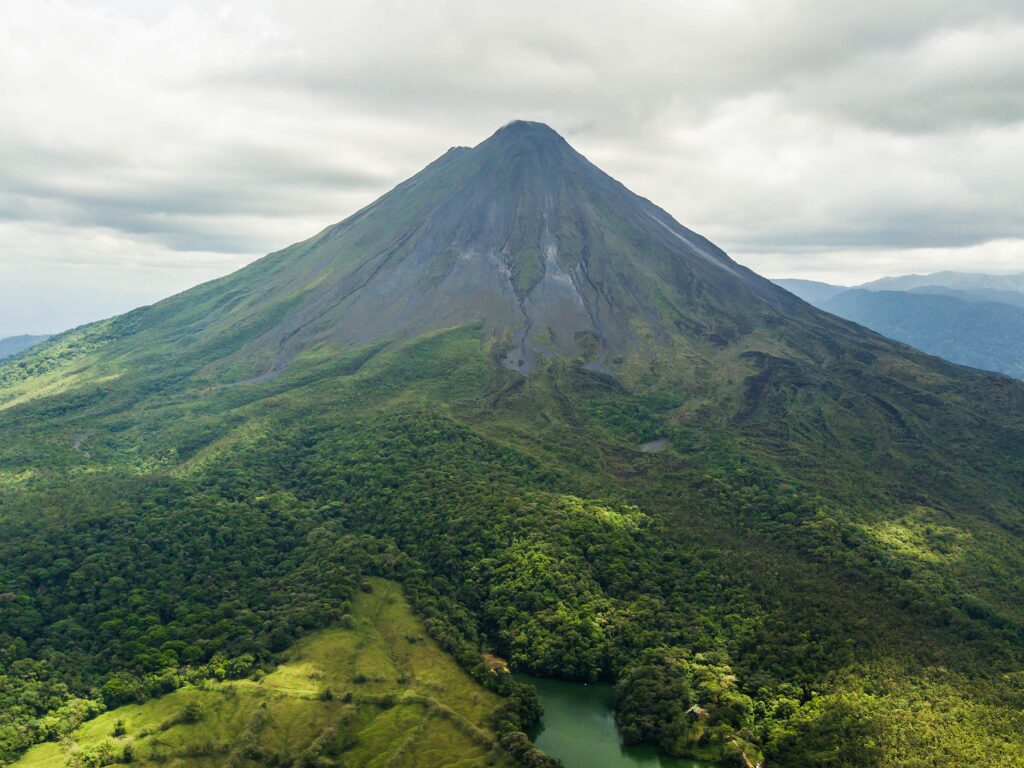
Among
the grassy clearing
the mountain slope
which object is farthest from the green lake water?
the grassy clearing

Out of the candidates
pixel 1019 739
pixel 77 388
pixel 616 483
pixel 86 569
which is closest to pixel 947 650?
pixel 1019 739

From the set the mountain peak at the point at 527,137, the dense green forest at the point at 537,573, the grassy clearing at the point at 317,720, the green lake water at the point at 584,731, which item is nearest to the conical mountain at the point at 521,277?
the mountain peak at the point at 527,137

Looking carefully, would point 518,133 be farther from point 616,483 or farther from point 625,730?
point 625,730

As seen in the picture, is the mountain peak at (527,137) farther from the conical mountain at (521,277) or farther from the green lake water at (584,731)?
the green lake water at (584,731)

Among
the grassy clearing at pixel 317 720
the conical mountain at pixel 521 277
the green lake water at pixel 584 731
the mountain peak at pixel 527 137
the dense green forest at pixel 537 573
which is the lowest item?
the green lake water at pixel 584 731

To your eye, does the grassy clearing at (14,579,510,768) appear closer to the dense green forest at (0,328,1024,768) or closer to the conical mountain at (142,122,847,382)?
the dense green forest at (0,328,1024,768)

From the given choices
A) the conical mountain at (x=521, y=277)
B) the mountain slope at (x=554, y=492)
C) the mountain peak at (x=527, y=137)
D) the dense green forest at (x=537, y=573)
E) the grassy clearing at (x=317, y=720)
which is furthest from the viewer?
the mountain peak at (x=527, y=137)
